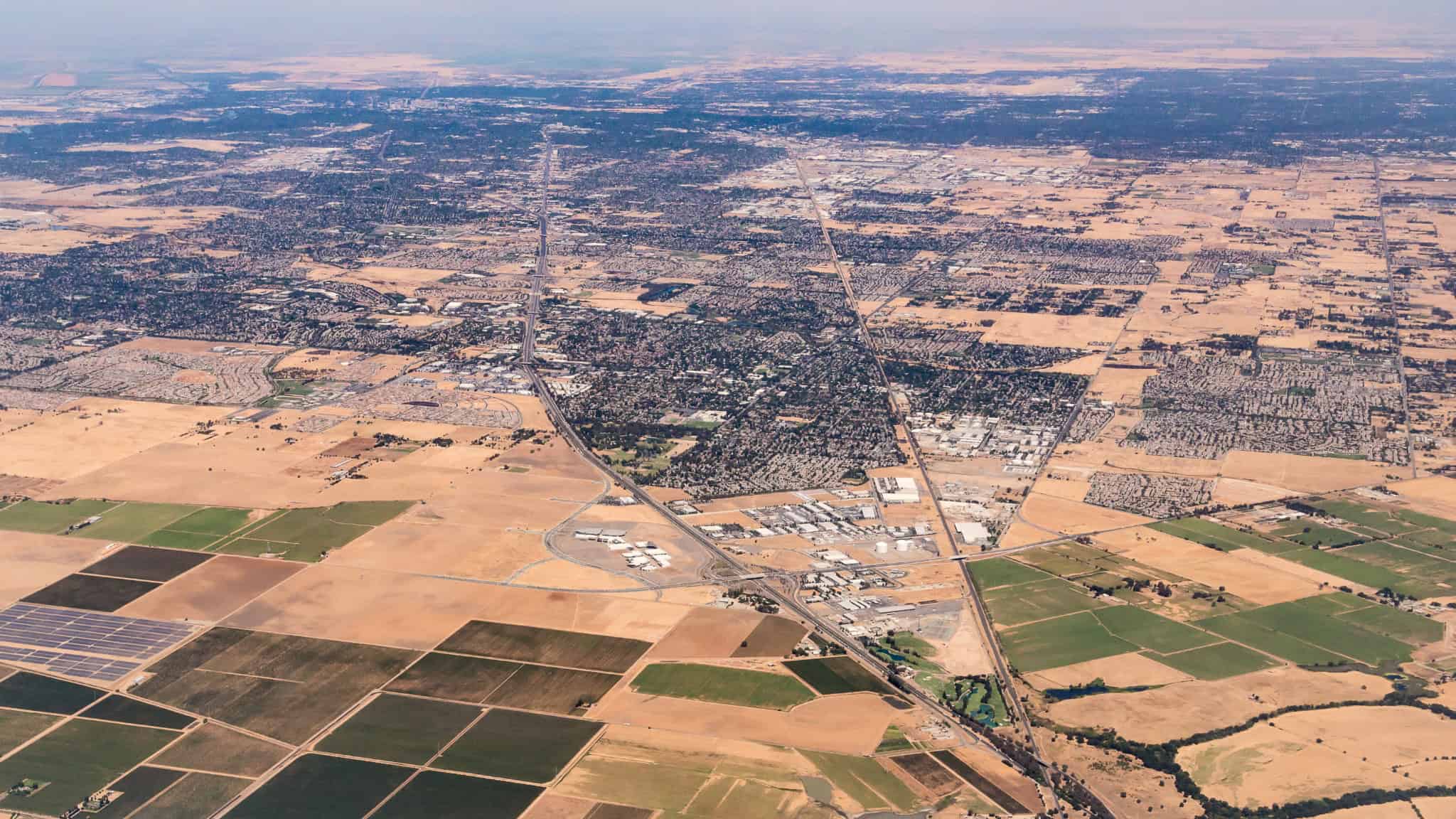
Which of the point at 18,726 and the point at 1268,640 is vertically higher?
the point at 18,726

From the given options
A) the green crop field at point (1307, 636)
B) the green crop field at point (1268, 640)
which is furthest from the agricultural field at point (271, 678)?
the green crop field at point (1307, 636)

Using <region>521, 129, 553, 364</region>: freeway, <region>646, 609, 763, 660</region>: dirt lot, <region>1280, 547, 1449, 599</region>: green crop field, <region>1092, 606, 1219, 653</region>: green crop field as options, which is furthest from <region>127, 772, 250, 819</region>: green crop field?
<region>521, 129, 553, 364</region>: freeway

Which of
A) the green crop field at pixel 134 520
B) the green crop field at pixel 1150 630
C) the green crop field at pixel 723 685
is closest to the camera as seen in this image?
the green crop field at pixel 723 685

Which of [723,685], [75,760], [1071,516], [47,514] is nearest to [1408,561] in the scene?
[1071,516]

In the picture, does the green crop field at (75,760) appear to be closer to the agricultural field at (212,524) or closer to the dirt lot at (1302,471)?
the agricultural field at (212,524)

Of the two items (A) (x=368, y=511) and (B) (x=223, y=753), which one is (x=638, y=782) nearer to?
(B) (x=223, y=753)

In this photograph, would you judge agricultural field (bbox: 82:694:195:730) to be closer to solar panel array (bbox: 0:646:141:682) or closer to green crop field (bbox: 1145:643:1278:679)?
solar panel array (bbox: 0:646:141:682)
